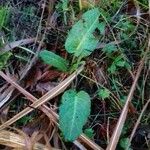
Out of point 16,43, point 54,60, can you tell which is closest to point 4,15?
point 16,43

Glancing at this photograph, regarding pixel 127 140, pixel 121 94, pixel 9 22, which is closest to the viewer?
pixel 127 140

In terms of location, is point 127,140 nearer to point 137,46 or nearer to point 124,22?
point 137,46

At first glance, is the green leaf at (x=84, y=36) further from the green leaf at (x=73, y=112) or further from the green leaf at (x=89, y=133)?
the green leaf at (x=89, y=133)

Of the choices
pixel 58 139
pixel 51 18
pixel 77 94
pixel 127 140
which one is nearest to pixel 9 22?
pixel 51 18

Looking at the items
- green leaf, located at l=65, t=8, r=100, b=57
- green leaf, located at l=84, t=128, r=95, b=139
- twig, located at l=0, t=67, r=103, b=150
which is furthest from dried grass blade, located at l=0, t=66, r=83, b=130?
green leaf, located at l=84, t=128, r=95, b=139

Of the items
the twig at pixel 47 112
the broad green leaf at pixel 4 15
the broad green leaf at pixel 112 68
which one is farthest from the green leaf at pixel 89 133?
the broad green leaf at pixel 4 15

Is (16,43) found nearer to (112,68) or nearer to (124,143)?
(112,68)
